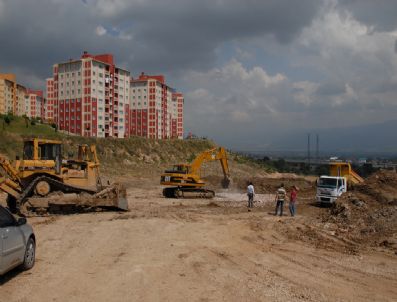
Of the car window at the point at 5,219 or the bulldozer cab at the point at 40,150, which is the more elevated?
the bulldozer cab at the point at 40,150

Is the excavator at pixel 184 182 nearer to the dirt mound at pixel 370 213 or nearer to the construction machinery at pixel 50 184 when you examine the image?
the construction machinery at pixel 50 184

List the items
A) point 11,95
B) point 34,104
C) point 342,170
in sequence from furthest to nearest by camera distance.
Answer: point 34,104, point 11,95, point 342,170

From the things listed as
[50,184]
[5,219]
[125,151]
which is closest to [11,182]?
[50,184]

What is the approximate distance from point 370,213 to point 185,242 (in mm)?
11160

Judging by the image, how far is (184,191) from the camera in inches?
1257

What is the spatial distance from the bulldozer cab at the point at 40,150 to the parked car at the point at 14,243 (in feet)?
36.8

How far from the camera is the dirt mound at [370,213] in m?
16.5

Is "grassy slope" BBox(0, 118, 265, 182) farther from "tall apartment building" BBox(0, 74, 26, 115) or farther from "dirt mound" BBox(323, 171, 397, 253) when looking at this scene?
"tall apartment building" BBox(0, 74, 26, 115)

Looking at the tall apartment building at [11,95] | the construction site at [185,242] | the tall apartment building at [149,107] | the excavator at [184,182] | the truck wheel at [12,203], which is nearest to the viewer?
the construction site at [185,242]

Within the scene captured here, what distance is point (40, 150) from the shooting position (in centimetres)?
2078

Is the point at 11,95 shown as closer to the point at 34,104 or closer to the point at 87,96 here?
the point at 34,104

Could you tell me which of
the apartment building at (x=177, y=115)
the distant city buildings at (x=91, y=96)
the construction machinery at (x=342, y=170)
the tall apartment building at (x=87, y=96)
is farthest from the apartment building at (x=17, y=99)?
the construction machinery at (x=342, y=170)

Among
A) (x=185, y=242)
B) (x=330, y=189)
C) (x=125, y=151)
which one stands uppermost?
(x=125, y=151)

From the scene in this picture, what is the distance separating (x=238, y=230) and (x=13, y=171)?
11058 mm
